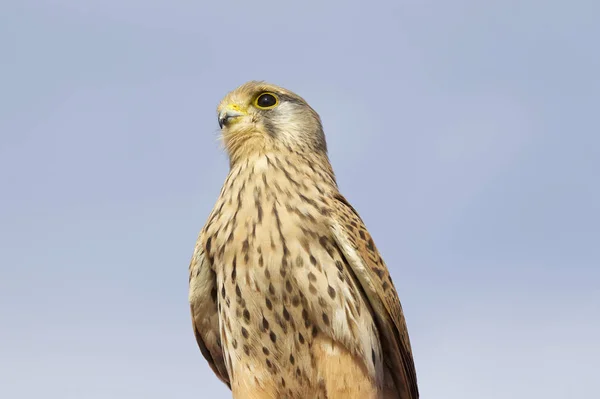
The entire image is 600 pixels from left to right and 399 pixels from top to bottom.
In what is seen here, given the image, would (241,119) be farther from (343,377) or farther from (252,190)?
(343,377)

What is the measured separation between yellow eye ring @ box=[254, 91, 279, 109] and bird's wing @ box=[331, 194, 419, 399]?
97 cm

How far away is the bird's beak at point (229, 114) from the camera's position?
6301mm

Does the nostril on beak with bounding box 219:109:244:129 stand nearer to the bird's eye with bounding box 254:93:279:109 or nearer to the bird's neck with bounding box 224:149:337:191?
the bird's eye with bounding box 254:93:279:109

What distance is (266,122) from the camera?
6211 mm

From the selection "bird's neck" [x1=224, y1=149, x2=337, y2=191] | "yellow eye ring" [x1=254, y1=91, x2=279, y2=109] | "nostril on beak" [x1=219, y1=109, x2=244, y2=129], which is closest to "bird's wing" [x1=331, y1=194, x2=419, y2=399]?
"bird's neck" [x1=224, y1=149, x2=337, y2=191]

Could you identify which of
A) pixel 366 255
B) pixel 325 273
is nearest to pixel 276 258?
pixel 325 273

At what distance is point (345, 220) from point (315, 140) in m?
1.00

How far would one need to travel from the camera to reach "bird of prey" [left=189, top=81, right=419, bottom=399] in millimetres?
5309

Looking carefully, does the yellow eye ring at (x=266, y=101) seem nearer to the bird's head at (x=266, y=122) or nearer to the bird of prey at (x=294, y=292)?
the bird's head at (x=266, y=122)

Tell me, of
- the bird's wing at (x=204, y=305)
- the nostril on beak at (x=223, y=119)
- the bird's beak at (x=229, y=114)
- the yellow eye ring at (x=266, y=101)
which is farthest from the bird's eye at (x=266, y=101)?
the bird's wing at (x=204, y=305)

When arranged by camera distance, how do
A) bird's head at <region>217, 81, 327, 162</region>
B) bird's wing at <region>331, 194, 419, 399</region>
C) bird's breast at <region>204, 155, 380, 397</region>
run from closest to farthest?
A: 1. bird's breast at <region>204, 155, 380, 397</region>
2. bird's wing at <region>331, 194, 419, 399</region>
3. bird's head at <region>217, 81, 327, 162</region>

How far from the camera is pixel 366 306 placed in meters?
5.64

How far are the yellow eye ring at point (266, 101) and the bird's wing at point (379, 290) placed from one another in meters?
0.97

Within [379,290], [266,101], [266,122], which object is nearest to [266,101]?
[266,101]
